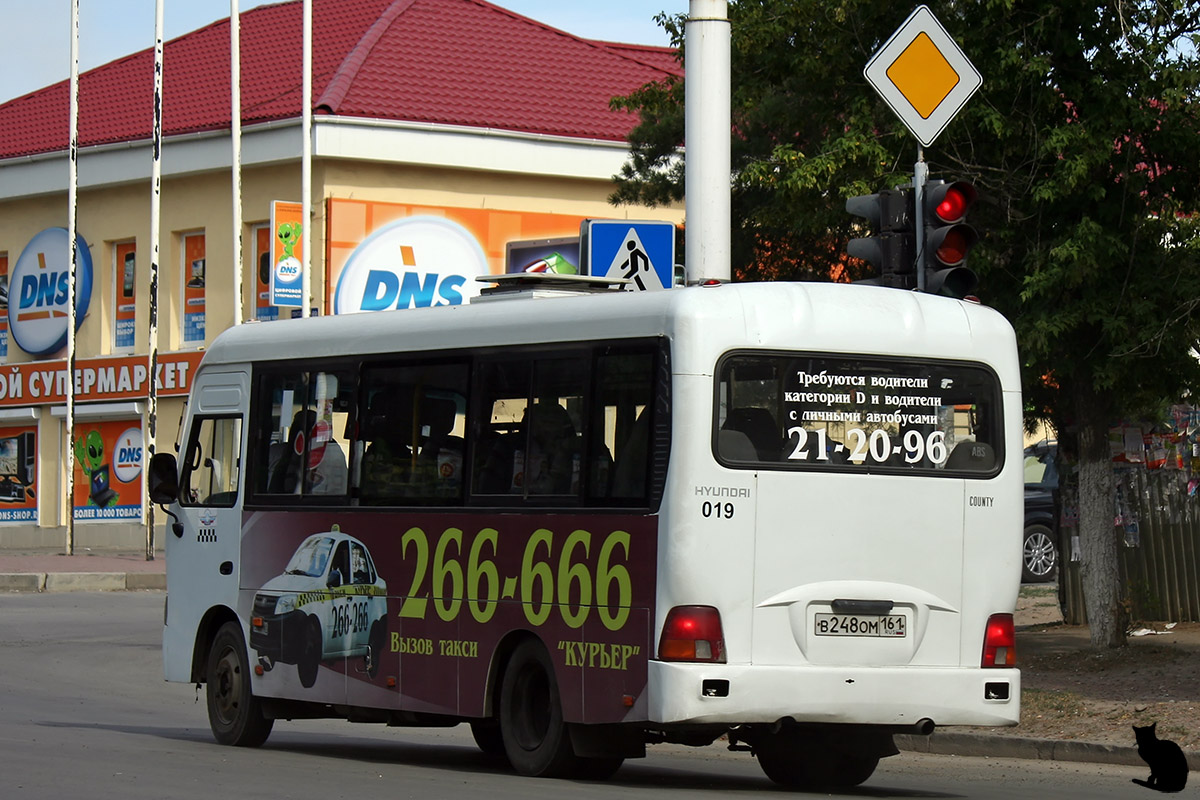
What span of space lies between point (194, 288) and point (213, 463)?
25486mm

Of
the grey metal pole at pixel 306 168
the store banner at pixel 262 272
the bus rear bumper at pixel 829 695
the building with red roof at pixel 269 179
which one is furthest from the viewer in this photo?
the store banner at pixel 262 272

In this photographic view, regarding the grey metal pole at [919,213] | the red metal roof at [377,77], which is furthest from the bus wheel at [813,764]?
the red metal roof at [377,77]

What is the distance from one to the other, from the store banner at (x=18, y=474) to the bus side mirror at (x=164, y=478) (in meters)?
28.5

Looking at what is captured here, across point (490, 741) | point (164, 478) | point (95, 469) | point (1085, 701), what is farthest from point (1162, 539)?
point (95, 469)

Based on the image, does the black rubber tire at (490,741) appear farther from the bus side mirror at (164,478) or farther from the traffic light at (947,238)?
the traffic light at (947,238)

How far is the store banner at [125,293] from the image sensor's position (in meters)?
39.5

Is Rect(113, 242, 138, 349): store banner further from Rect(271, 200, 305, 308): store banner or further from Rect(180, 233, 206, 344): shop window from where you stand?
Rect(271, 200, 305, 308): store banner

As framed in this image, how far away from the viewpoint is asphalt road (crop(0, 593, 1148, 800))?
33.1 ft

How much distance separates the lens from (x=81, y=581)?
29016 millimetres

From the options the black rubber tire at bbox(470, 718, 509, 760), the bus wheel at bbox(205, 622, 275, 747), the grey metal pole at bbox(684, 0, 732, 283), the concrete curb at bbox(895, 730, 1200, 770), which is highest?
the grey metal pole at bbox(684, 0, 732, 283)

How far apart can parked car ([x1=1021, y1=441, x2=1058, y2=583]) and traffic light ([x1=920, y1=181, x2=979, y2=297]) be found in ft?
57.9

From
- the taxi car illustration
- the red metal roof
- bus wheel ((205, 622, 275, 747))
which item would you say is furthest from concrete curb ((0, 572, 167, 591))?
the taxi car illustration

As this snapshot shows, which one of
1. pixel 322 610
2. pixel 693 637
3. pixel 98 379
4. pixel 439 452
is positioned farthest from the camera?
pixel 98 379

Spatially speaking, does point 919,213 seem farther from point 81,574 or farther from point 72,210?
point 72,210
